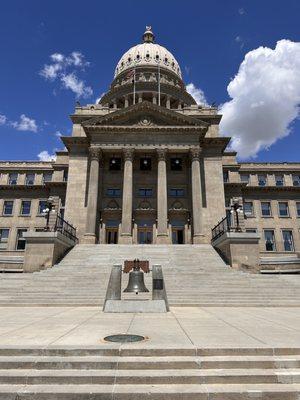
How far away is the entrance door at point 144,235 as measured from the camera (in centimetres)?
4066

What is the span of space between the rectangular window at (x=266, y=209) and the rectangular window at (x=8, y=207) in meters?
41.8

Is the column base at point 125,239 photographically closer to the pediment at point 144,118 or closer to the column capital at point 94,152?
the column capital at point 94,152

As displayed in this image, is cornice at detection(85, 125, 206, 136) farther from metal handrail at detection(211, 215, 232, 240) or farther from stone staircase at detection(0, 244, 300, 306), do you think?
stone staircase at detection(0, 244, 300, 306)

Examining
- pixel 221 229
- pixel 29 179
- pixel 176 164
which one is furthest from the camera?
pixel 29 179

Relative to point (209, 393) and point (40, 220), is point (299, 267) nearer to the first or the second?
point (209, 393)

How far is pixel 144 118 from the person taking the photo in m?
42.9

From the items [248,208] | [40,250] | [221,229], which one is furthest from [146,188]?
[248,208]

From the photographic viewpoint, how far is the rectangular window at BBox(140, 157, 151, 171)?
144 ft

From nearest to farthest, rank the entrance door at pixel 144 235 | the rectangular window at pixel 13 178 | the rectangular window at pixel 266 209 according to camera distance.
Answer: the entrance door at pixel 144 235, the rectangular window at pixel 266 209, the rectangular window at pixel 13 178

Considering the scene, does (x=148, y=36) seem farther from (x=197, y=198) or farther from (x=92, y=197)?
(x=92, y=197)

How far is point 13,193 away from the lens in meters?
54.1

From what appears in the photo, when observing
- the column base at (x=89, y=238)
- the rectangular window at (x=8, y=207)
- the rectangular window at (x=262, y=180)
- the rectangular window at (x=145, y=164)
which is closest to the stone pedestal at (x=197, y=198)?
the rectangular window at (x=145, y=164)

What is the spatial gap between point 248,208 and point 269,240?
20.0 feet

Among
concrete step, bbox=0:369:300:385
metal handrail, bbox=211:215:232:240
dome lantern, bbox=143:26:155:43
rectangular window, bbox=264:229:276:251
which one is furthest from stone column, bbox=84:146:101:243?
dome lantern, bbox=143:26:155:43
